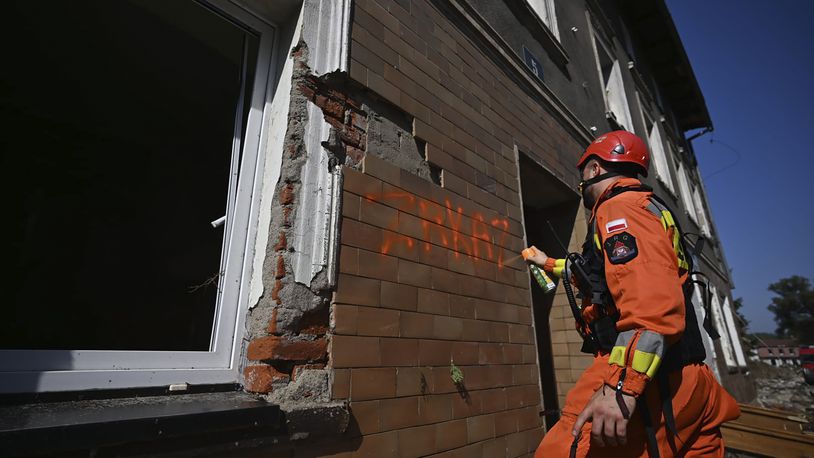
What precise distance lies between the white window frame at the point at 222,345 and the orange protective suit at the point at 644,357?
1.38 metres

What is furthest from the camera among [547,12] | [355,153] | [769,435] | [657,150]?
[657,150]

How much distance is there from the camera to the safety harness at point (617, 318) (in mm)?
1526

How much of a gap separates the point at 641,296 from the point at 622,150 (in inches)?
38.9

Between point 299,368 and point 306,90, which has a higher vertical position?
point 306,90

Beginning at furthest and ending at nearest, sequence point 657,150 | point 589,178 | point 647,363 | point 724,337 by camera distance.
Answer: point 724,337 → point 657,150 → point 589,178 → point 647,363

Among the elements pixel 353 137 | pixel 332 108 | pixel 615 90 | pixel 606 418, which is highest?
pixel 615 90

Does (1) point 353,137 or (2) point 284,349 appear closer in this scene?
(2) point 284,349

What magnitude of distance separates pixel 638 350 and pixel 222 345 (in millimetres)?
1495

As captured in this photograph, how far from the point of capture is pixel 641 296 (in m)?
1.46

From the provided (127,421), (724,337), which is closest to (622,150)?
(127,421)

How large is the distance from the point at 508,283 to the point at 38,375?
2.36m

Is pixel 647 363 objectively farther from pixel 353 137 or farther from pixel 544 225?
pixel 544 225

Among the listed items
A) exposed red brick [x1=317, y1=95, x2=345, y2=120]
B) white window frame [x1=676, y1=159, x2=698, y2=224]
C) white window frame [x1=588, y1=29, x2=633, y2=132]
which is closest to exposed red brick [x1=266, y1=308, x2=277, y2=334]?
exposed red brick [x1=317, y1=95, x2=345, y2=120]

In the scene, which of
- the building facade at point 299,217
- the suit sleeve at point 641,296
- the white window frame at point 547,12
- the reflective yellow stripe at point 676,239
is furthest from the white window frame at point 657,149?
the suit sleeve at point 641,296
